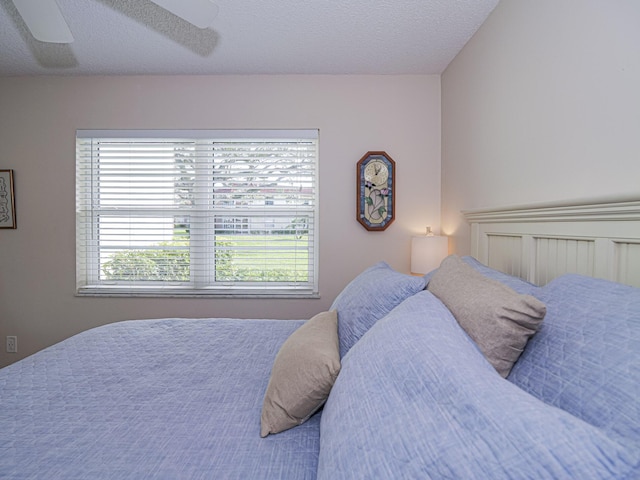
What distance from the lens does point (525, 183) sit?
165 cm

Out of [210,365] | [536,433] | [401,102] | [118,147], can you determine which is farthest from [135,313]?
[536,433]

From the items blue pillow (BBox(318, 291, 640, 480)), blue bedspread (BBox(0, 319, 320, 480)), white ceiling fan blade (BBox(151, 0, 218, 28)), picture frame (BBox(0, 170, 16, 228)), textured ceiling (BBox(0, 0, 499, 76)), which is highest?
textured ceiling (BBox(0, 0, 499, 76))

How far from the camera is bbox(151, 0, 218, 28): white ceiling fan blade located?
145cm

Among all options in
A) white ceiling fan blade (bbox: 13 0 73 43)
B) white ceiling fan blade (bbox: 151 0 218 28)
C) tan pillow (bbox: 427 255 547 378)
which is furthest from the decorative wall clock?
white ceiling fan blade (bbox: 13 0 73 43)

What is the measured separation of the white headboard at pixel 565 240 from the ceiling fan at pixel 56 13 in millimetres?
1614

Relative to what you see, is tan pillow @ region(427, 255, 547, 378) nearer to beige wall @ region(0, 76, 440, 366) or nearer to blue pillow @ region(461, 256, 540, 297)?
blue pillow @ region(461, 256, 540, 297)

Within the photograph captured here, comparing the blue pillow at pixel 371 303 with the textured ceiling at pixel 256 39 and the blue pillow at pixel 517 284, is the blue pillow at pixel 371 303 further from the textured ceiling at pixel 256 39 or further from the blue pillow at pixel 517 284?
the textured ceiling at pixel 256 39

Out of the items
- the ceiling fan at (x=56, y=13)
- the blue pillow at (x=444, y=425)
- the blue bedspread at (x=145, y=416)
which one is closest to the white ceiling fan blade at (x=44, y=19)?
the ceiling fan at (x=56, y=13)

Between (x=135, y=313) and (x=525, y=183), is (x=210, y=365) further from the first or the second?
(x=135, y=313)

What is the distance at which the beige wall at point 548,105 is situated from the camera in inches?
42.9

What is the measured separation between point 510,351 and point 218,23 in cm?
231

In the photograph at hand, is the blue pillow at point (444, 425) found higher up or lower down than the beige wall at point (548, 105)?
lower down

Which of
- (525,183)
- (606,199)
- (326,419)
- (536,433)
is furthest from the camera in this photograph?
(525,183)

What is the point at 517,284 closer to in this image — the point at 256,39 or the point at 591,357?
the point at 591,357
